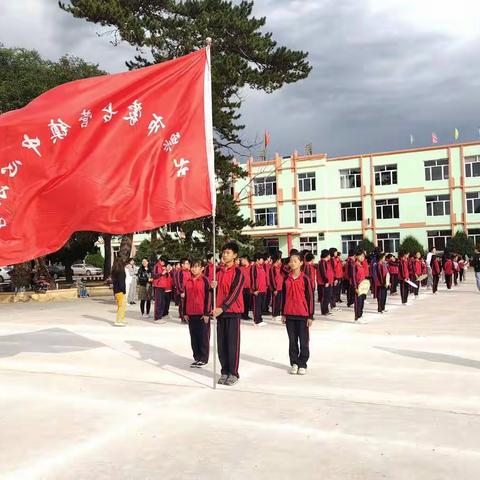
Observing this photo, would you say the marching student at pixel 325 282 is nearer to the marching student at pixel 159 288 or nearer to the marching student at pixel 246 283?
the marching student at pixel 246 283

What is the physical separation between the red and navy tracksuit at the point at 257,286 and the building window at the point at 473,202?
34702mm

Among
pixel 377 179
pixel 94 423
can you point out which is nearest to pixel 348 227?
pixel 377 179

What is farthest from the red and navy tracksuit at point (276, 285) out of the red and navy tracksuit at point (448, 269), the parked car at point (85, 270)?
the parked car at point (85, 270)

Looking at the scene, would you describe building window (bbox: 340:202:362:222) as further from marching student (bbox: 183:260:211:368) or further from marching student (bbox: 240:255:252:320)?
marching student (bbox: 183:260:211:368)

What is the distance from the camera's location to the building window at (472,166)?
44.2 metres

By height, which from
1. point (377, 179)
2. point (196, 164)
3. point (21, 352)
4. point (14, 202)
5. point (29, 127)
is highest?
point (377, 179)

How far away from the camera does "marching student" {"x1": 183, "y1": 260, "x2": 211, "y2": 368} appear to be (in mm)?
8250

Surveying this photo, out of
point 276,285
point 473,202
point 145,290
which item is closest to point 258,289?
point 276,285

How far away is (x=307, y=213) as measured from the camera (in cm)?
4994

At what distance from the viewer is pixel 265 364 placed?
8.35m

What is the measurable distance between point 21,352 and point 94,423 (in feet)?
16.7

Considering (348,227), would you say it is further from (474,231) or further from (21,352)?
(21,352)

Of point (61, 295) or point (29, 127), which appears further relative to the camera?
point (61, 295)

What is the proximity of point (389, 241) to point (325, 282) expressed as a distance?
3350 centimetres
